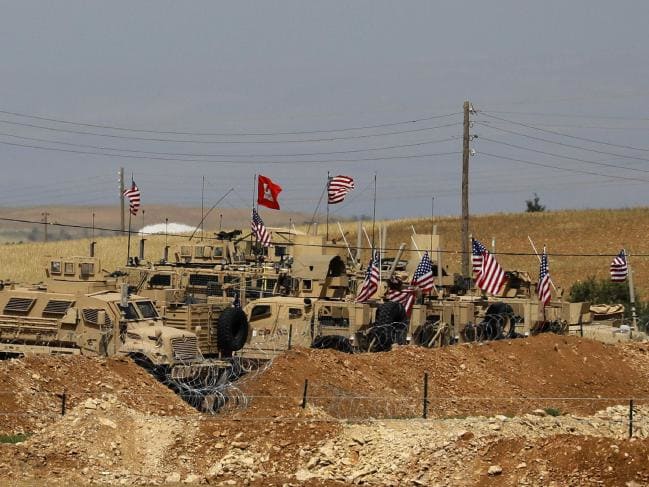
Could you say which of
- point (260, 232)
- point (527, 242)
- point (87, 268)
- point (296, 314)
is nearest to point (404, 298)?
point (296, 314)

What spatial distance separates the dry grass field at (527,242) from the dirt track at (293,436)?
134 ft

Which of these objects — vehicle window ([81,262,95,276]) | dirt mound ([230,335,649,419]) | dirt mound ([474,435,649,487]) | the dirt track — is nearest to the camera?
dirt mound ([474,435,649,487])

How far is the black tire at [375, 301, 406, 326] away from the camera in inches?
1395

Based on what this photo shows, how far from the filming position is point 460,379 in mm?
30453

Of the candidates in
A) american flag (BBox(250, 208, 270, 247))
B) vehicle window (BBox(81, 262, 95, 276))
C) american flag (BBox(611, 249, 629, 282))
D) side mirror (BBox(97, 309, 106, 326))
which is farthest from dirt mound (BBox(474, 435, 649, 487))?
american flag (BBox(611, 249, 629, 282))

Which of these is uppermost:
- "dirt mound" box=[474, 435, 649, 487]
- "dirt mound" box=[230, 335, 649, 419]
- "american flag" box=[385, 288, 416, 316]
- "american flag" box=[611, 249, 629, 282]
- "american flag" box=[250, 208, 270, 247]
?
"american flag" box=[250, 208, 270, 247]

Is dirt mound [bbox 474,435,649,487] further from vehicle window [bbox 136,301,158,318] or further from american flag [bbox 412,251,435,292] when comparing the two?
american flag [bbox 412,251,435,292]

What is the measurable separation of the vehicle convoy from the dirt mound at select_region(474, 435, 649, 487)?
24.7ft

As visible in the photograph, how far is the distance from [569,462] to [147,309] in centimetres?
1198

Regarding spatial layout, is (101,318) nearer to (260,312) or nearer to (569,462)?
(260,312)

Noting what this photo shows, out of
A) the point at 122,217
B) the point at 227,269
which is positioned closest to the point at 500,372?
the point at 227,269

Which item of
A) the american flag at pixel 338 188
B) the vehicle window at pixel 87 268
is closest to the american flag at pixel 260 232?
the american flag at pixel 338 188

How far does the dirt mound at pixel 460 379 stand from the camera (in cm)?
2570

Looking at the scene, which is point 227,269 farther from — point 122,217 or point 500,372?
point 122,217
